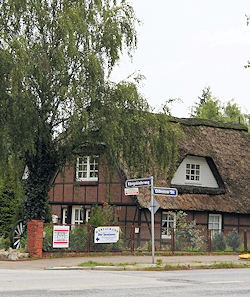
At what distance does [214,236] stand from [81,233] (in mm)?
8049

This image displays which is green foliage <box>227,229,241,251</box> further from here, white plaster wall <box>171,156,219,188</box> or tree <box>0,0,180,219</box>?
tree <box>0,0,180,219</box>

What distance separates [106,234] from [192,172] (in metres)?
10.4

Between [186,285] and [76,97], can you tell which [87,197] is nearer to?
[76,97]

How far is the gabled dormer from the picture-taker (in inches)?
1132

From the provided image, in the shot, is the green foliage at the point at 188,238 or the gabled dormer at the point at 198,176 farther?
the gabled dormer at the point at 198,176

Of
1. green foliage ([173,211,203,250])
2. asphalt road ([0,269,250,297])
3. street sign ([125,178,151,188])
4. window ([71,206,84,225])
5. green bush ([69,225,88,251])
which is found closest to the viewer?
asphalt road ([0,269,250,297])

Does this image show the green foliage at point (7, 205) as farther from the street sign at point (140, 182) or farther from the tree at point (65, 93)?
the street sign at point (140, 182)

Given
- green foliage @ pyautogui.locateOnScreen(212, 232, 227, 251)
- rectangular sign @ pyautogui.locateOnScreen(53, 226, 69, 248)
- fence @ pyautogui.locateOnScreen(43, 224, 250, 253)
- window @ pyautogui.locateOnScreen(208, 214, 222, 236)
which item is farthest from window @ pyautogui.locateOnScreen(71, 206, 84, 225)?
rectangular sign @ pyautogui.locateOnScreen(53, 226, 69, 248)

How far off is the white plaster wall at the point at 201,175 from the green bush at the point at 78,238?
9.35 m

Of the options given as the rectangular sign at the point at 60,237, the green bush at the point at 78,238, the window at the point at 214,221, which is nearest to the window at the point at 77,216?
the window at the point at 214,221

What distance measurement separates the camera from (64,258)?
1875cm

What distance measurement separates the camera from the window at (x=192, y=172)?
29.5 meters

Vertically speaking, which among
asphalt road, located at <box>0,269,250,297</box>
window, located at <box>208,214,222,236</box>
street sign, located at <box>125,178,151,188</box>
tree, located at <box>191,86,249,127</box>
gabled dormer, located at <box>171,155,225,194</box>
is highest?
tree, located at <box>191,86,249,127</box>

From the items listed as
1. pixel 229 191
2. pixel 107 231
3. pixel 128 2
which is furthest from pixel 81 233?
pixel 229 191
